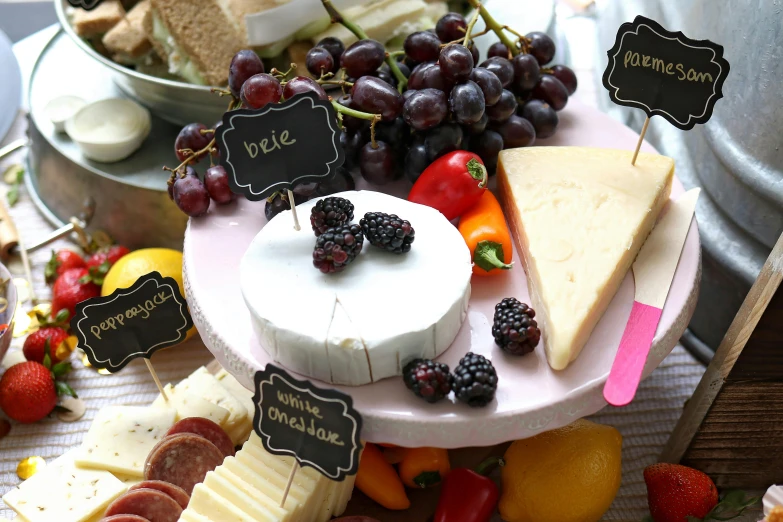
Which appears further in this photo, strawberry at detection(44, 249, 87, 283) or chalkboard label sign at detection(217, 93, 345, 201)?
strawberry at detection(44, 249, 87, 283)

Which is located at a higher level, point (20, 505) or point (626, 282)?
point (626, 282)

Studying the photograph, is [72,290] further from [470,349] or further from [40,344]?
Result: [470,349]

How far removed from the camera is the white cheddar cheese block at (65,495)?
43.2 inches

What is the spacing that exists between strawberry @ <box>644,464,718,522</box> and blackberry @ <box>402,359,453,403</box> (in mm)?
452

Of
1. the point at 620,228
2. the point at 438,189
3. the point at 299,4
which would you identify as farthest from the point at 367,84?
the point at 620,228

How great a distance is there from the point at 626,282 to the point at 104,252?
1.15m

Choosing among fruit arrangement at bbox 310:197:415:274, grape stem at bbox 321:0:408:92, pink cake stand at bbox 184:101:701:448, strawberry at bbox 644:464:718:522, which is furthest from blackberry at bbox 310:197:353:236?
strawberry at bbox 644:464:718:522

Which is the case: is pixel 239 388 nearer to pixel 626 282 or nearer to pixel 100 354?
pixel 100 354

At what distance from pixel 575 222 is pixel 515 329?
0.24 meters

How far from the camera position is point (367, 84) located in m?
1.22

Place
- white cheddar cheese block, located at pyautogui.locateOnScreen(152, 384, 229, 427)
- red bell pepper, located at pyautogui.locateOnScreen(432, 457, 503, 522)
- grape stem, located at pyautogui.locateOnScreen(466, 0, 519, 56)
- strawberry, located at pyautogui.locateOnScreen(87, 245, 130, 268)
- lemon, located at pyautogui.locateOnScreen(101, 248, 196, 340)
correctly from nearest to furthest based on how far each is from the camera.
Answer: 1. red bell pepper, located at pyautogui.locateOnScreen(432, 457, 503, 522)
2. white cheddar cheese block, located at pyautogui.locateOnScreen(152, 384, 229, 427)
3. grape stem, located at pyautogui.locateOnScreen(466, 0, 519, 56)
4. lemon, located at pyautogui.locateOnScreen(101, 248, 196, 340)
5. strawberry, located at pyautogui.locateOnScreen(87, 245, 130, 268)

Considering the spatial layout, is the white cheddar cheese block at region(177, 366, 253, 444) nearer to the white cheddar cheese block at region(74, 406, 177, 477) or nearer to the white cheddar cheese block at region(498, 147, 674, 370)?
the white cheddar cheese block at region(74, 406, 177, 477)

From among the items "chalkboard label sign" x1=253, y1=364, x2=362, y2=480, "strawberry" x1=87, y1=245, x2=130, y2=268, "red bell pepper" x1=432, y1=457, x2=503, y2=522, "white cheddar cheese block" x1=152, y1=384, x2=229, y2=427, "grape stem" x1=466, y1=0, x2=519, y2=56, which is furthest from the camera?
"strawberry" x1=87, y1=245, x2=130, y2=268

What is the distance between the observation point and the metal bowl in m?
1.50
